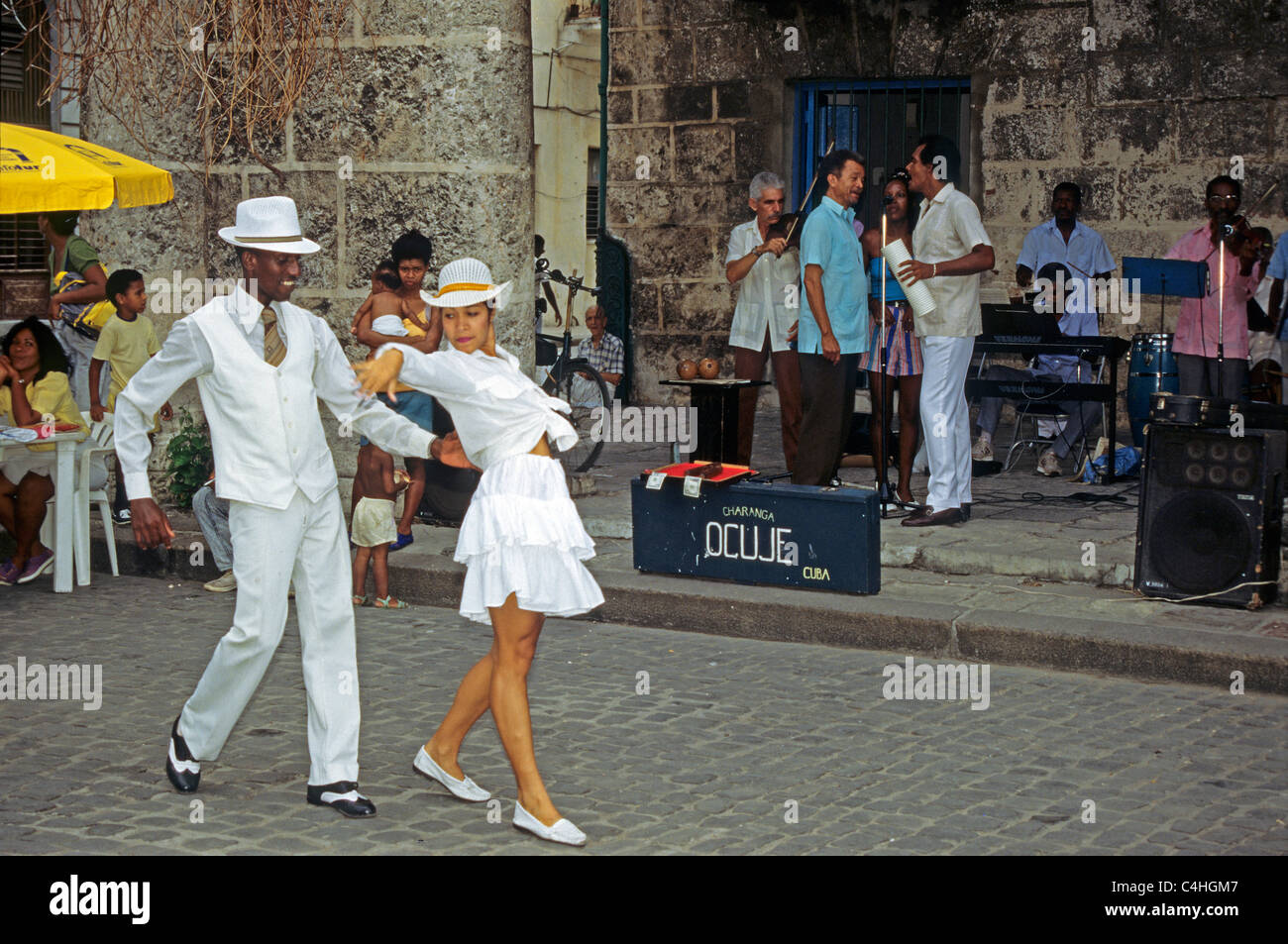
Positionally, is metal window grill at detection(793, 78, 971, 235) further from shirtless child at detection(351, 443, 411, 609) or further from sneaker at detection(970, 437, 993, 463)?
shirtless child at detection(351, 443, 411, 609)

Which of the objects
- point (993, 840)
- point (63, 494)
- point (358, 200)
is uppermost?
point (358, 200)

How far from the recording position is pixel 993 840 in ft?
16.1

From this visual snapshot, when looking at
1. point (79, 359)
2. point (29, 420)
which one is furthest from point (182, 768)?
point (79, 359)

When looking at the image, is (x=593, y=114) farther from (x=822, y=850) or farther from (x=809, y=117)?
(x=822, y=850)

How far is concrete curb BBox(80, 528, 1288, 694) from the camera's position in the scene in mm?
6883

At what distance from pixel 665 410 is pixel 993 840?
9.79m

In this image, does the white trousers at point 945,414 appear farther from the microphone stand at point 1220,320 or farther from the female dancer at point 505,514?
the female dancer at point 505,514

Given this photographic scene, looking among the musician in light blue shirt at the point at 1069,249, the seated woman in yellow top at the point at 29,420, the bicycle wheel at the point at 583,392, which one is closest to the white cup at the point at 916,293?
the musician in light blue shirt at the point at 1069,249

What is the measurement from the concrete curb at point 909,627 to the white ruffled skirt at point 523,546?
9.12 ft

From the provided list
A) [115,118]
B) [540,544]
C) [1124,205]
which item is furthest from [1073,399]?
[540,544]

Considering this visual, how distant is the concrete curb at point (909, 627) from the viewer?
22.6ft

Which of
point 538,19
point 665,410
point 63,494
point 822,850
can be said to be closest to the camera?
point 822,850

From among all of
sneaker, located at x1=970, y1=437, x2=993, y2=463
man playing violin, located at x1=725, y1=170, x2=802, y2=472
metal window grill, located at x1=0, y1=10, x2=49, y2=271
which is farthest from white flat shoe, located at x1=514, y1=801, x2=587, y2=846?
metal window grill, located at x1=0, y1=10, x2=49, y2=271

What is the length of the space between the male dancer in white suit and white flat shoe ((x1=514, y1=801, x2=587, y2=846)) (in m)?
0.52
